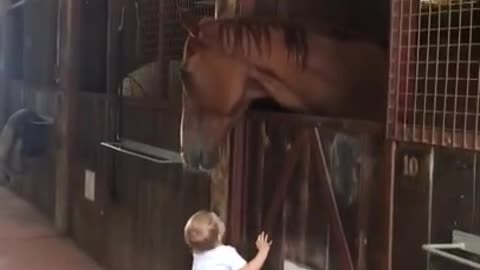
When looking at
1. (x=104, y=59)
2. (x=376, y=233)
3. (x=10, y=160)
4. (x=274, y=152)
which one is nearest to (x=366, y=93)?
(x=274, y=152)

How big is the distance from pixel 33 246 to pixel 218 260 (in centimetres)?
328

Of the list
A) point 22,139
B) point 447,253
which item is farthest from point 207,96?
point 22,139

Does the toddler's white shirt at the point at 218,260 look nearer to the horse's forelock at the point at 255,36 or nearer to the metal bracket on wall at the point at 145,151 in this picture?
the horse's forelock at the point at 255,36

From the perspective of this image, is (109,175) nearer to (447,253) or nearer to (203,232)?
(203,232)

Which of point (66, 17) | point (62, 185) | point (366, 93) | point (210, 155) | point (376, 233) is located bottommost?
point (62, 185)

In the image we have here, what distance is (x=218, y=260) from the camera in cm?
238

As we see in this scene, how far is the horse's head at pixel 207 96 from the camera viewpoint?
8.39ft

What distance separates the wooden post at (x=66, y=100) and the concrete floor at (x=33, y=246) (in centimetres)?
25

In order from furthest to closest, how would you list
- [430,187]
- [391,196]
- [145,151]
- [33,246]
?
[33,246] → [145,151] → [391,196] → [430,187]

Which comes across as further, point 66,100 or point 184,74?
point 66,100

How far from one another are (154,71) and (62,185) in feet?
6.20

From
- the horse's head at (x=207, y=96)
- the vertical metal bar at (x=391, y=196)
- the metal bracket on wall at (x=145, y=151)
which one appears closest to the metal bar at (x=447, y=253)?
the vertical metal bar at (x=391, y=196)

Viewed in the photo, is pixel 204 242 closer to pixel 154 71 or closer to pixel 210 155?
pixel 210 155

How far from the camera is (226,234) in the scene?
117 inches
